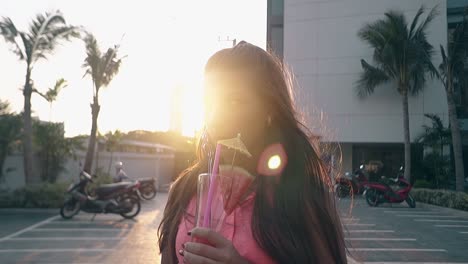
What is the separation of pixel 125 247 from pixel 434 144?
15.9 m

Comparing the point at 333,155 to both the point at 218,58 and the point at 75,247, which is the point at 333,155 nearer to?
the point at 218,58

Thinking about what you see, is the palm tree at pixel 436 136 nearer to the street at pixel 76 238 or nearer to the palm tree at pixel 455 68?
the palm tree at pixel 455 68

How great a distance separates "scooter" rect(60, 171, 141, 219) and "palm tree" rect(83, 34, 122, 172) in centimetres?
513

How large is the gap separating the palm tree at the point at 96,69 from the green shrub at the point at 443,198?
39.0 feet

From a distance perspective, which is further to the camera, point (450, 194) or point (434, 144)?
point (434, 144)

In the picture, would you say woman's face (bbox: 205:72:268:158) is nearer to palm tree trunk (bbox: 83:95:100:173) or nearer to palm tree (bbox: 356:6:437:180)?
palm tree trunk (bbox: 83:95:100:173)

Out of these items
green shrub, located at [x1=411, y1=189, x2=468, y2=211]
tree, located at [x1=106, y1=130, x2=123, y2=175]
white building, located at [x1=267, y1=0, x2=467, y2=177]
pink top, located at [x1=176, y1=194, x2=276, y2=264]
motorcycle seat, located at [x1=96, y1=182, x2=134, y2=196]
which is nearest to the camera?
pink top, located at [x1=176, y1=194, x2=276, y2=264]

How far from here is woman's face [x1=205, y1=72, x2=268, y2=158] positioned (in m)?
1.08

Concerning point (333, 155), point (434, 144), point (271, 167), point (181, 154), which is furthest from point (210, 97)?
point (181, 154)

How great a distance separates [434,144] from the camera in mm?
19953

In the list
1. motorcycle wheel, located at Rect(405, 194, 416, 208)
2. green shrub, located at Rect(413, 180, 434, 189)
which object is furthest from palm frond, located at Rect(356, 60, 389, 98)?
motorcycle wheel, located at Rect(405, 194, 416, 208)

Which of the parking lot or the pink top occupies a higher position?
the pink top

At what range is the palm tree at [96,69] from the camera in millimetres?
16656

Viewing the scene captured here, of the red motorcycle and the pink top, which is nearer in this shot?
the pink top
